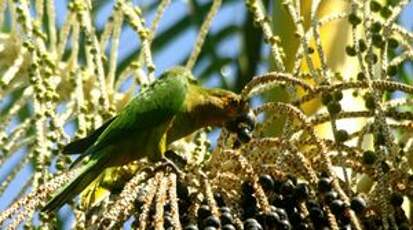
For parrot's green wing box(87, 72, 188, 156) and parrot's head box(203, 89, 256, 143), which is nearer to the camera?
parrot's head box(203, 89, 256, 143)

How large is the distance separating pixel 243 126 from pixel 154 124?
0.26 meters

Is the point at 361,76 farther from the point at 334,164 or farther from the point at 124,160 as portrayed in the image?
the point at 124,160

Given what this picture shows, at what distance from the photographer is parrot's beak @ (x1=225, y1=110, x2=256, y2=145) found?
5.83ft

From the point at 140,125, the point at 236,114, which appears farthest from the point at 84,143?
the point at 236,114

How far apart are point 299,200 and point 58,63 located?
0.92 meters

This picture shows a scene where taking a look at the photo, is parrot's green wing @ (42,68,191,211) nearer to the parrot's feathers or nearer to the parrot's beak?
the parrot's feathers

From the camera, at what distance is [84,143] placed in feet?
6.17

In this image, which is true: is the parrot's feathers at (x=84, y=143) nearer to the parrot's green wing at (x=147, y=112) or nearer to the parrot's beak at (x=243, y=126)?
the parrot's green wing at (x=147, y=112)

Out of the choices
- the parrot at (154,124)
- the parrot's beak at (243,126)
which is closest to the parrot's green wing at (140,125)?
the parrot at (154,124)

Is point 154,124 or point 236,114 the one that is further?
point 154,124

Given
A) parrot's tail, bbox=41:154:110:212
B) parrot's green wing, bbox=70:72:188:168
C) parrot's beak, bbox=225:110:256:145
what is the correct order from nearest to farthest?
1. parrot's tail, bbox=41:154:110:212
2. parrot's beak, bbox=225:110:256:145
3. parrot's green wing, bbox=70:72:188:168

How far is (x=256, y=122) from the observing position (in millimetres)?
1846

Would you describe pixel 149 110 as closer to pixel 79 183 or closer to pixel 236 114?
pixel 236 114

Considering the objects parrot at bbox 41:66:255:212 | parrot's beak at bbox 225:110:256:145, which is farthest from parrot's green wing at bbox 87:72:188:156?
parrot's beak at bbox 225:110:256:145
